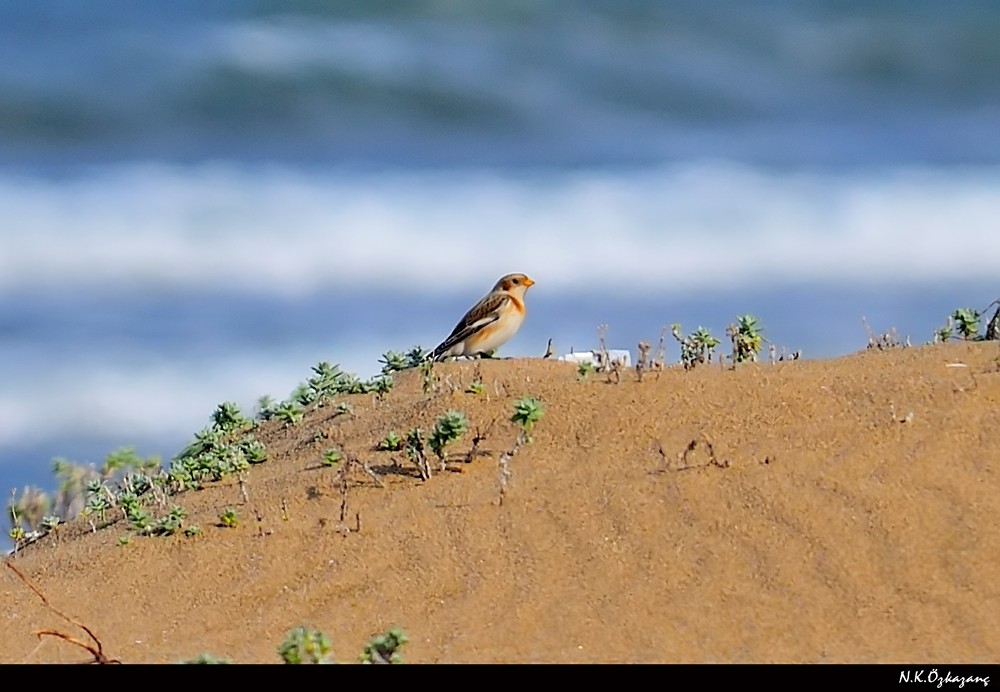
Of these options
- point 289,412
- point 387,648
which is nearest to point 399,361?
point 289,412

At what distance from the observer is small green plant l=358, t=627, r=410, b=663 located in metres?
5.84

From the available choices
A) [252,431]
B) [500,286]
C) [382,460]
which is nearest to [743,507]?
[382,460]

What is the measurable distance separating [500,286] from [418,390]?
7.10 feet

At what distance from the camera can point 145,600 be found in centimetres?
750

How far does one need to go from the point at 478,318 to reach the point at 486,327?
0.11 meters

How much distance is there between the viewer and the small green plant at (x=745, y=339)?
9.41m

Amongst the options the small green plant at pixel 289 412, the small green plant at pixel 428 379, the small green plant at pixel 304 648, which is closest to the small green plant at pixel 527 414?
the small green plant at pixel 428 379

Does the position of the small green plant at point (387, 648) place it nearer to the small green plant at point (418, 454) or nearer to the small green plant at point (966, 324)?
the small green plant at point (418, 454)

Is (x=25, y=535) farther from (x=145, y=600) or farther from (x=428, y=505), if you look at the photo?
(x=428, y=505)

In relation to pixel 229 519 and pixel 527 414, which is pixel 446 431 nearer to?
pixel 527 414

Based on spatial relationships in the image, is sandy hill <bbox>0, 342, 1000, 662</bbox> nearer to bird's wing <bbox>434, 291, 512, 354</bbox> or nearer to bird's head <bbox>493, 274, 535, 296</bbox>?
bird's wing <bbox>434, 291, 512, 354</bbox>

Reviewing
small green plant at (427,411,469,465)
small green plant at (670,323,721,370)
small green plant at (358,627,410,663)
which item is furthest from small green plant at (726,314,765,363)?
small green plant at (358,627,410,663)

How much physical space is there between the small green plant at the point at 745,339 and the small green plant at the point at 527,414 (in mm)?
1664
